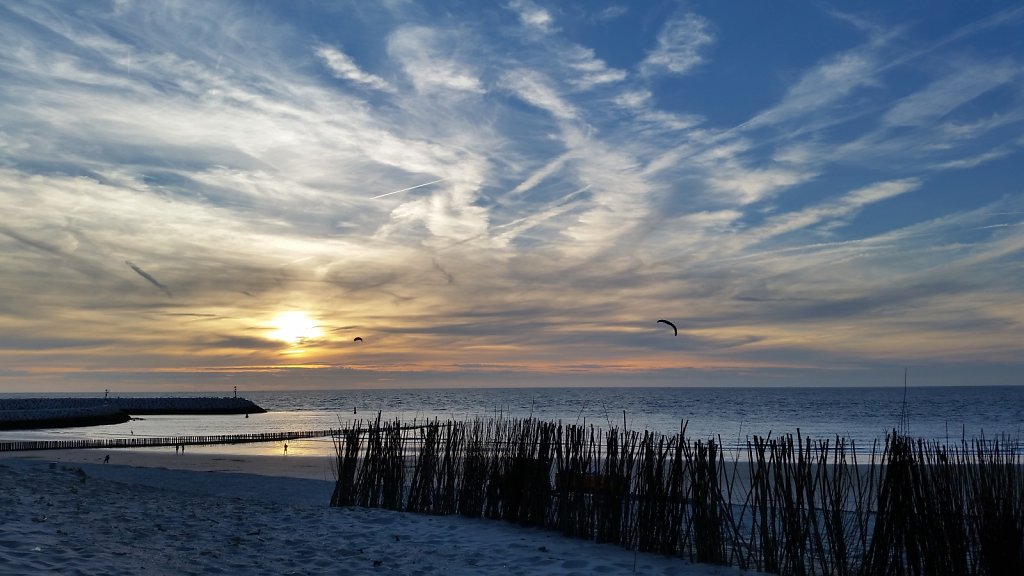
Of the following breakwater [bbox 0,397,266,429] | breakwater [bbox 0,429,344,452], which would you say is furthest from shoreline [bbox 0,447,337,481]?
breakwater [bbox 0,397,266,429]

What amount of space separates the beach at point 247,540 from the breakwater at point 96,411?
45.0 metres

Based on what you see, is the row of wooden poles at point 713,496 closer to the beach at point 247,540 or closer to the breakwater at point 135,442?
the beach at point 247,540

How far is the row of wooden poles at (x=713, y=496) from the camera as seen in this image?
5965 millimetres

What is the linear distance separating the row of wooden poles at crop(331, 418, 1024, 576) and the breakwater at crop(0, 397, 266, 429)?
4695 centimetres

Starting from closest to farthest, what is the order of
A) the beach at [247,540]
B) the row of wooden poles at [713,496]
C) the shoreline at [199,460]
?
the beach at [247,540] < the row of wooden poles at [713,496] < the shoreline at [199,460]

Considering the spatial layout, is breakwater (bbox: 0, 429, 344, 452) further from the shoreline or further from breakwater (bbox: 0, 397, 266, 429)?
breakwater (bbox: 0, 397, 266, 429)

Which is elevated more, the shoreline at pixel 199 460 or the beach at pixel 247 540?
the beach at pixel 247 540

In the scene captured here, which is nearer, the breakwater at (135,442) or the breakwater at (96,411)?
the breakwater at (135,442)

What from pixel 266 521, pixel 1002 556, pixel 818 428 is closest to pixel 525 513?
pixel 266 521

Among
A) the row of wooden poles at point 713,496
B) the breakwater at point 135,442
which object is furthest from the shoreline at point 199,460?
the row of wooden poles at point 713,496

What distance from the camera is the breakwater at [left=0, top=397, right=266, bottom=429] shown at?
47.5 metres

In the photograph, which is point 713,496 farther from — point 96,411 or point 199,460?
point 96,411

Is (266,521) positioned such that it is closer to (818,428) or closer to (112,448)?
(112,448)

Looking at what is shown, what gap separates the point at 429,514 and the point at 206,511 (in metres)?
2.63
